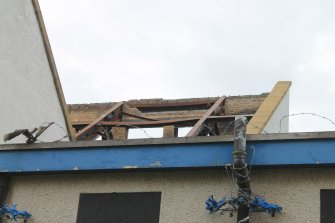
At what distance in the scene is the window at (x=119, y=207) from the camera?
8320 millimetres

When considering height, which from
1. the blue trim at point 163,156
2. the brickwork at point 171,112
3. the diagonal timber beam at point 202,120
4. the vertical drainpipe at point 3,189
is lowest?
the vertical drainpipe at point 3,189

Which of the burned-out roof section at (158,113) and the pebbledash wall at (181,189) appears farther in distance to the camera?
the burned-out roof section at (158,113)

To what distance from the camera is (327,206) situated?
759cm

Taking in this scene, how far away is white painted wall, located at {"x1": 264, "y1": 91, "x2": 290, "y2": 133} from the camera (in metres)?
12.8

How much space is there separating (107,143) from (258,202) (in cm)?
223

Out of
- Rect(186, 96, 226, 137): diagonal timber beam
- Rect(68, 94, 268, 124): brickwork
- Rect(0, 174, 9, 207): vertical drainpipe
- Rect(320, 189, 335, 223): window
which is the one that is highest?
Rect(68, 94, 268, 124): brickwork

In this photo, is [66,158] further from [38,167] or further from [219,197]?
[219,197]

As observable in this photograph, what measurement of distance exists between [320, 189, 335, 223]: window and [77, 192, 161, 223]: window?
79.7 inches

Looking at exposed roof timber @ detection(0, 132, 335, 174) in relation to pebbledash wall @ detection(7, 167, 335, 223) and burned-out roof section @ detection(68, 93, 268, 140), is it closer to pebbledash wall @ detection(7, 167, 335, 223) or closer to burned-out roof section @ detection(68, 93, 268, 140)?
pebbledash wall @ detection(7, 167, 335, 223)

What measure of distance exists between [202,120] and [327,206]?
6179mm

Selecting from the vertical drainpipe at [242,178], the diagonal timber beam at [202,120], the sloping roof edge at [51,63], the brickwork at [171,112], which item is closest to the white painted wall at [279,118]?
the diagonal timber beam at [202,120]

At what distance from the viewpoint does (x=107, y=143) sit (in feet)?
28.7

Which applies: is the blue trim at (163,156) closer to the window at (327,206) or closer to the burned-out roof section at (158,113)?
the window at (327,206)

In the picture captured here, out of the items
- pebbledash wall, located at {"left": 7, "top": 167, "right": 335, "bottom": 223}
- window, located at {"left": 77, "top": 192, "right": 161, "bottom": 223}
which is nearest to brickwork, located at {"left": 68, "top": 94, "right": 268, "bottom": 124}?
pebbledash wall, located at {"left": 7, "top": 167, "right": 335, "bottom": 223}
